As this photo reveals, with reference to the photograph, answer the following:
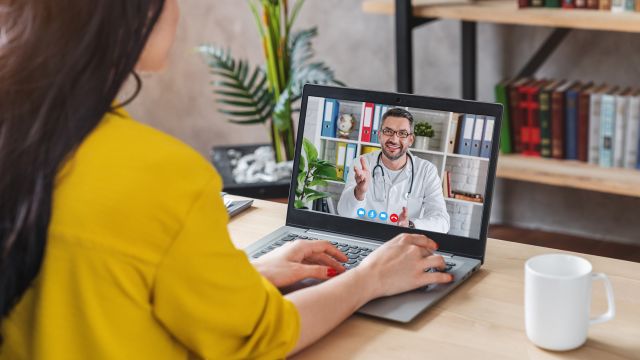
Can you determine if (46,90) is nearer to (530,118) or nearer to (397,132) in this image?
(397,132)

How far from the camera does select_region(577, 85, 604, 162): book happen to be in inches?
107

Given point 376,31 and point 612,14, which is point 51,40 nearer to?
point 612,14

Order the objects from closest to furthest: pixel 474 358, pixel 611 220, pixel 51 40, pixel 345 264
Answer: pixel 51 40
pixel 474 358
pixel 345 264
pixel 611 220

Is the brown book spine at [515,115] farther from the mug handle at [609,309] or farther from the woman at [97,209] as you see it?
the woman at [97,209]

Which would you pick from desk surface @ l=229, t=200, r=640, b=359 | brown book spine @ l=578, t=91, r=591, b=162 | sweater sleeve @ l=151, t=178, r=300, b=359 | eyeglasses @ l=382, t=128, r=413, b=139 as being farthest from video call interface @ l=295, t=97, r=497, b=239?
brown book spine @ l=578, t=91, r=591, b=162

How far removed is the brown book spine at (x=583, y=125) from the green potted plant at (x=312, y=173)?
1464mm

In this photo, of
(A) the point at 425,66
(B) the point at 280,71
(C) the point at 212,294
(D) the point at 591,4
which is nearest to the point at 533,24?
(D) the point at 591,4

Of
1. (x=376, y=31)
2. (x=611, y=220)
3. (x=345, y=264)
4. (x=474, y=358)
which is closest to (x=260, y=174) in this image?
(x=376, y=31)

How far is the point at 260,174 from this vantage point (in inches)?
122

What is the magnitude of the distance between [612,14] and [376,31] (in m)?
0.91

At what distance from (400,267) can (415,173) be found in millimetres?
180

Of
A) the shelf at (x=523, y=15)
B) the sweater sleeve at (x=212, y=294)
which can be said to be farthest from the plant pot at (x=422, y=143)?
the shelf at (x=523, y=15)

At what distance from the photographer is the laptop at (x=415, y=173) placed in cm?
137

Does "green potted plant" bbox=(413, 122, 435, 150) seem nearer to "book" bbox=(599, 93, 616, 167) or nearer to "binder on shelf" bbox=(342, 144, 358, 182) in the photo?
"binder on shelf" bbox=(342, 144, 358, 182)
